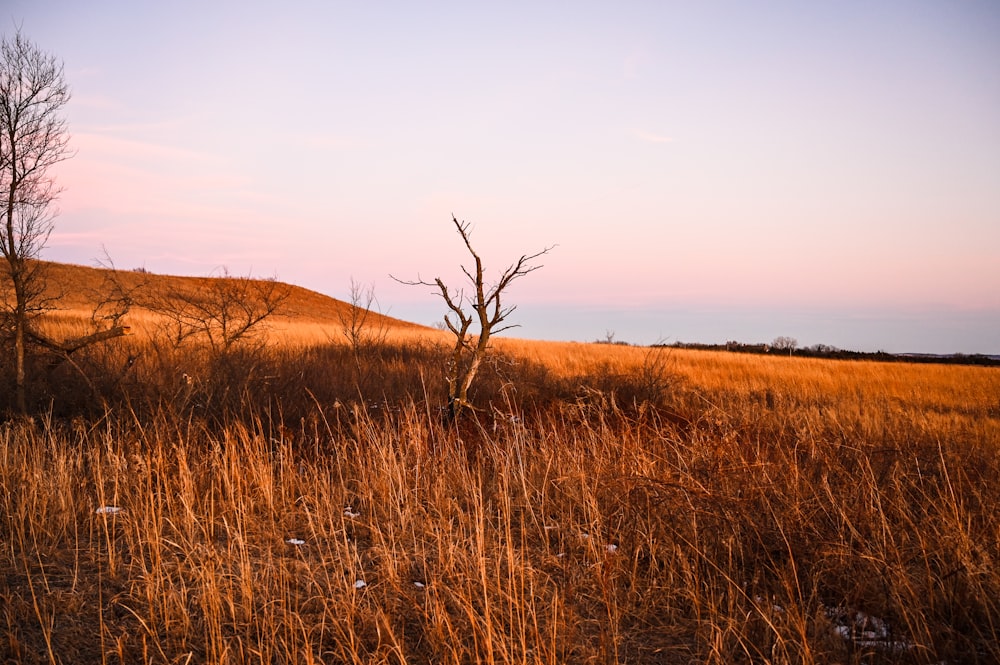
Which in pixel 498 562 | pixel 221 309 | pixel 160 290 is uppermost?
pixel 160 290

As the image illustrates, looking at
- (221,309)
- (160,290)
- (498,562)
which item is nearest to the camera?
(498,562)

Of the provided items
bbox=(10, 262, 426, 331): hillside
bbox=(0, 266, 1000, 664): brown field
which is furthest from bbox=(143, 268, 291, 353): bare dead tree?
bbox=(10, 262, 426, 331): hillside

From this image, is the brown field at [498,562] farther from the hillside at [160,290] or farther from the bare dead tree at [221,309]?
the hillside at [160,290]

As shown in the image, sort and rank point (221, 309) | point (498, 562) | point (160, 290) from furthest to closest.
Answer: point (160, 290), point (221, 309), point (498, 562)

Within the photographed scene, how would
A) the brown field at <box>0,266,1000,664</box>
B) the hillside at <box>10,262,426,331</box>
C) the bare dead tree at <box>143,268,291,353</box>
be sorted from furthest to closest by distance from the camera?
the hillside at <box>10,262,426,331</box>
the bare dead tree at <box>143,268,291,353</box>
the brown field at <box>0,266,1000,664</box>

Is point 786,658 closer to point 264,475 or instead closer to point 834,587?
point 834,587

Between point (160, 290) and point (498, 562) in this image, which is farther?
point (160, 290)

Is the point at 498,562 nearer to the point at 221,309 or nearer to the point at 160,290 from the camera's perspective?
the point at 221,309

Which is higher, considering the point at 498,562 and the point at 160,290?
the point at 160,290

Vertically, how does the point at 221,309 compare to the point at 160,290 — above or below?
below

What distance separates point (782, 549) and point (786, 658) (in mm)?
1218

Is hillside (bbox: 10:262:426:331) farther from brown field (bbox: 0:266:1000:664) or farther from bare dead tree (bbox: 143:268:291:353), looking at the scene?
brown field (bbox: 0:266:1000:664)

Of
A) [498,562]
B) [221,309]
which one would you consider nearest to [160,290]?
[221,309]

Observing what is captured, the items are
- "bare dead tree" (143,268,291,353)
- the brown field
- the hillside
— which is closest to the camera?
the brown field
